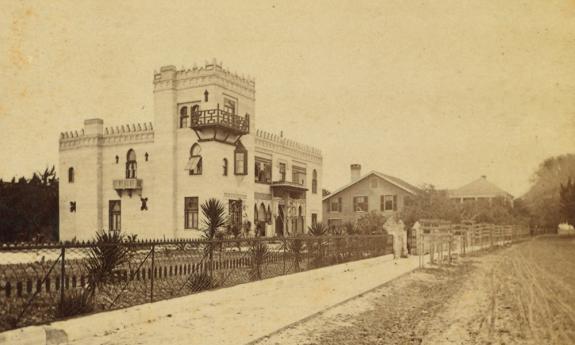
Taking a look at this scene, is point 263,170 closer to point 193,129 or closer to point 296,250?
point 193,129

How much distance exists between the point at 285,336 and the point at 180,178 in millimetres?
23570

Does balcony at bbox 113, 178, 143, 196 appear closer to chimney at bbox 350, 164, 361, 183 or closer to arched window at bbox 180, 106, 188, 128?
arched window at bbox 180, 106, 188, 128

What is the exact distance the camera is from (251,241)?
1243 cm

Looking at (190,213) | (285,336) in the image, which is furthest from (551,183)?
(285,336)

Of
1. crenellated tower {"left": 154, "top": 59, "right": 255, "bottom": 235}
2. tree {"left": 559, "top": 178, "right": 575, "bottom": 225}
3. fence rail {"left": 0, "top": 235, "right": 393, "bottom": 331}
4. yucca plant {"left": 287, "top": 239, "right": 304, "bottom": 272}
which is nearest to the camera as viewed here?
fence rail {"left": 0, "top": 235, "right": 393, "bottom": 331}

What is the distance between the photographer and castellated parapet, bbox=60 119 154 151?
31.3 meters

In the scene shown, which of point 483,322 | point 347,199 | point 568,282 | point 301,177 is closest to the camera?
point 483,322

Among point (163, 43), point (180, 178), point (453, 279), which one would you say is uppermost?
point (163, 43)

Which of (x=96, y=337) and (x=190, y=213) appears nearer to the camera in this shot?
(x=96, y=337)

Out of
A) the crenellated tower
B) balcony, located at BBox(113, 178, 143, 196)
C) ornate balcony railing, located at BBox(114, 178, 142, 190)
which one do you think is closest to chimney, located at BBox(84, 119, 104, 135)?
balcony, located at BBox(113, 178, 143, 196)

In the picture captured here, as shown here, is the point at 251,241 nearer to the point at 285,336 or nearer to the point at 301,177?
the point at 285,336

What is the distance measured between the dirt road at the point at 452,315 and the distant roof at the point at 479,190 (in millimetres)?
59527

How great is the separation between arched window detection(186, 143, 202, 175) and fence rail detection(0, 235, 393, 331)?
14.9 m

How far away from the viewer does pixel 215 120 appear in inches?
1101
